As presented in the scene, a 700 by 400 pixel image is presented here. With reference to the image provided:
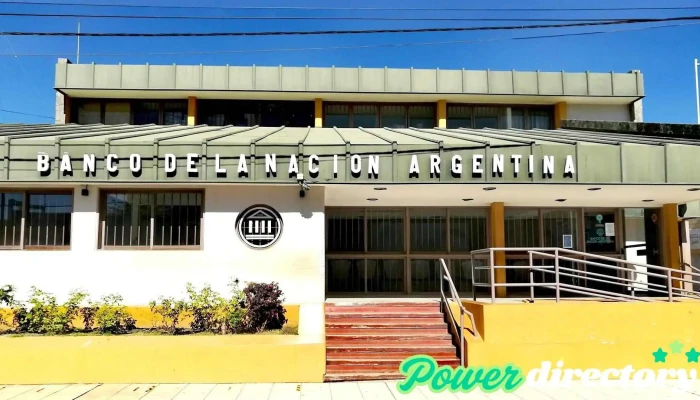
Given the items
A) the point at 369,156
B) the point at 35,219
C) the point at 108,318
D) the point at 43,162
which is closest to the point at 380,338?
the point at 369,156

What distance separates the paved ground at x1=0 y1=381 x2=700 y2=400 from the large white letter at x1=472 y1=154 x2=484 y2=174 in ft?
14.2

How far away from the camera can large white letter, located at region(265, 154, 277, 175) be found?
12180mm

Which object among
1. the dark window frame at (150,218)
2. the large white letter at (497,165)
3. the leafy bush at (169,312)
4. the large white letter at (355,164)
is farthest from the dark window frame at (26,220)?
the large white letter at (497,165)

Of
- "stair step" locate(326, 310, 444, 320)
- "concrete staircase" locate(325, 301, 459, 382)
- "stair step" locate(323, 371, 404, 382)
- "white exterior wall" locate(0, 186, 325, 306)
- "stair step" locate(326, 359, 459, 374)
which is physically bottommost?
"stair step" locate(323, 371, 404, 382)

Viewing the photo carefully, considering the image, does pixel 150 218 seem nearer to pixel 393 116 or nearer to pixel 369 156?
pixel 369 156

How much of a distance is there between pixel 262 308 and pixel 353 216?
5.15 meters

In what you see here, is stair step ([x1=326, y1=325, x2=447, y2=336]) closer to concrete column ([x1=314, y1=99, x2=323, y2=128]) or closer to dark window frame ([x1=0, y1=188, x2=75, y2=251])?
dark window frame ([x1=0, y1=188, x2=75, y2=251])

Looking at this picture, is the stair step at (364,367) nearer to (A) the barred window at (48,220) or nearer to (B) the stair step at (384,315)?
(B) the stair step at (384,315)

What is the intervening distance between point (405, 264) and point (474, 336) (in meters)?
4.95

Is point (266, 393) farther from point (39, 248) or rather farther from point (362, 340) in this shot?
point (39, 248)

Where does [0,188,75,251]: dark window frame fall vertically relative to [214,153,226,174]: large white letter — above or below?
below

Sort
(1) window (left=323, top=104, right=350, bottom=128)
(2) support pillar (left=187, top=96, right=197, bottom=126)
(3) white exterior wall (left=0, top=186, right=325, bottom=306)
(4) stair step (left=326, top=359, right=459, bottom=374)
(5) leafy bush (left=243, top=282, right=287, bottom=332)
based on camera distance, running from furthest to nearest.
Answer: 1. (1) window (left=323, top=104, right=350, bottom=128)
2. (2) support pillar (left=187, top=96, right=197, bottom=126)
3. (3) white exterior wall (left=0, top=186, right=325, bottom=306)
4. (5) leafy bush (left=243, top=282, right=287, bottom=332)
5. (4) stair step (left=326, top=359, right=459, bottom=374)

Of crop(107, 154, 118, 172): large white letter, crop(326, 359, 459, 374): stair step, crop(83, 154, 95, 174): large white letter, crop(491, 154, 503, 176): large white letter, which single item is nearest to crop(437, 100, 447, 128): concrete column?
crop(491, 154, 503, 176): large white letter

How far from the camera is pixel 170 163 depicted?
39.8 ft
